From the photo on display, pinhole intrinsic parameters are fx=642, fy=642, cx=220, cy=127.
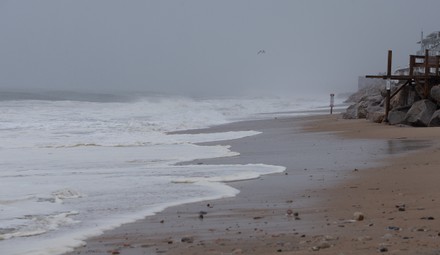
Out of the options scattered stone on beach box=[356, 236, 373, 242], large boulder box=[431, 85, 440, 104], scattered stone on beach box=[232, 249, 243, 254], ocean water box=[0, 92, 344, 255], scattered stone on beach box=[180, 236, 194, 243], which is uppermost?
large boulder box=[431, 85, 440, 104]

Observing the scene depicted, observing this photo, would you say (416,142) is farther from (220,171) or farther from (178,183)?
(178,183)

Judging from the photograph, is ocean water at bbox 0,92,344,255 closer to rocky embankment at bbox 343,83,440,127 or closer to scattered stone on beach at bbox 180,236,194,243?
scattered stone on beach at bbox 180,236,194,243

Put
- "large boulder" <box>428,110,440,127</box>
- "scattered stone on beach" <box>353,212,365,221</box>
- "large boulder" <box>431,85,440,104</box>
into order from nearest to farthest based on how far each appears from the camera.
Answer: "scattered stone on beach" <box>353,212,365,221</box>
"large boulder" <box>428,110,440,127</box>
"large boulder" <box>431,85,440,104</box>

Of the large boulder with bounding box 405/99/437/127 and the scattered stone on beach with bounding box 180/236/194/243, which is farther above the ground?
the large boulder with bounding box 405/99/437/127

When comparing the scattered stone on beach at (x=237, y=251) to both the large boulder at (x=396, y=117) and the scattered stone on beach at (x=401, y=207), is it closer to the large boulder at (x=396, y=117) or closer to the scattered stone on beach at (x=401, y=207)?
the scattered stone on beach at (x=401, y=207)

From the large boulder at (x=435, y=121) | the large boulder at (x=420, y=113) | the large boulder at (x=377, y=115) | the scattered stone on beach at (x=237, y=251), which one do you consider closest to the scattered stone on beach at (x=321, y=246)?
the scattered stone on beach at (x=237, y=251)

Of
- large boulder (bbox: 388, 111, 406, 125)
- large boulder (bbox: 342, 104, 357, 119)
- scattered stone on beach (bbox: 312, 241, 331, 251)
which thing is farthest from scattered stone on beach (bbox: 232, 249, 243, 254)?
large boulder (bbox: 342, 104, 357, 119)

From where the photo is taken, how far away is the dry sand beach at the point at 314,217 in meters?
5.63

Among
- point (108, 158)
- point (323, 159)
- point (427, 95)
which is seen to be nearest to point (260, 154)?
point (323, 159)

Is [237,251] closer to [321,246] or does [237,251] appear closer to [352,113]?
[321,246]

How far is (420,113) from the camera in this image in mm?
22000

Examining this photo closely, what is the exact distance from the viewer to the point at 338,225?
6434 mm

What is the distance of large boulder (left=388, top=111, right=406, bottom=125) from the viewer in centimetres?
2292

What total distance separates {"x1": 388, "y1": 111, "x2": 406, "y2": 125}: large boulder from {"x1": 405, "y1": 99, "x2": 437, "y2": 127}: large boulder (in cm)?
27
